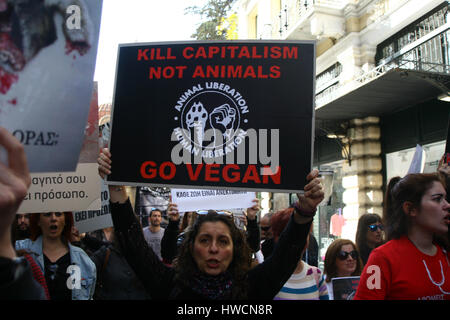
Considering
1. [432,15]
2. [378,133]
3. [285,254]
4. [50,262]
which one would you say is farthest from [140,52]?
[378,133]

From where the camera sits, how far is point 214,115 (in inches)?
90.4

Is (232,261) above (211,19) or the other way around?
the other way around

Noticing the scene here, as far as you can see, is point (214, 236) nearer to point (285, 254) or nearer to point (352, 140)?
point (285, 254)

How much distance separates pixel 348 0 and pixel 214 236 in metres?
10.5

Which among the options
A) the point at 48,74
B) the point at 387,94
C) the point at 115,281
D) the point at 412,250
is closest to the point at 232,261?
the point at 412,250

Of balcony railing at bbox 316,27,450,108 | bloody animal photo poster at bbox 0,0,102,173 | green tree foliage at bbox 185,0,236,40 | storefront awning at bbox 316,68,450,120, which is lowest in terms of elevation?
bloody animal photo poster at bbox 0,0,102,173

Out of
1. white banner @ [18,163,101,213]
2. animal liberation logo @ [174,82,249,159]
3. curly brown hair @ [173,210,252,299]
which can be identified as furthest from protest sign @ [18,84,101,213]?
curly brown hair @ [173,210,252,299]

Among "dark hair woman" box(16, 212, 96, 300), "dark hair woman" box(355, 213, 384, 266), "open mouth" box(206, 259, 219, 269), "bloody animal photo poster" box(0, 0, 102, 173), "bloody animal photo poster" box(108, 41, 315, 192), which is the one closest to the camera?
"bloody animal photo poster" box(0, 0, 102, 173)

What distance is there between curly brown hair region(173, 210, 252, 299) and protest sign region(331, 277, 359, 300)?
1.22m

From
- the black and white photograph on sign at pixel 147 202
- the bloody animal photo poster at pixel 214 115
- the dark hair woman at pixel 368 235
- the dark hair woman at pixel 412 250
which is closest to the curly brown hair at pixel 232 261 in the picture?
the bloody animal photo poster at pixel 214 115

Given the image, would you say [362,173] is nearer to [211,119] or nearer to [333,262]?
[333,262]

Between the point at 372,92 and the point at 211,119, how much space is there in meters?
6.95

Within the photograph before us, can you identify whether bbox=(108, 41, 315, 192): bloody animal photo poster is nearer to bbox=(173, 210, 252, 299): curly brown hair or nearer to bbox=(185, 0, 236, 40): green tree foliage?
bbox=(173, 210, 252, 299): curly brown hair

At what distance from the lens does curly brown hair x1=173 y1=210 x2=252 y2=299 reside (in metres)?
2.00
